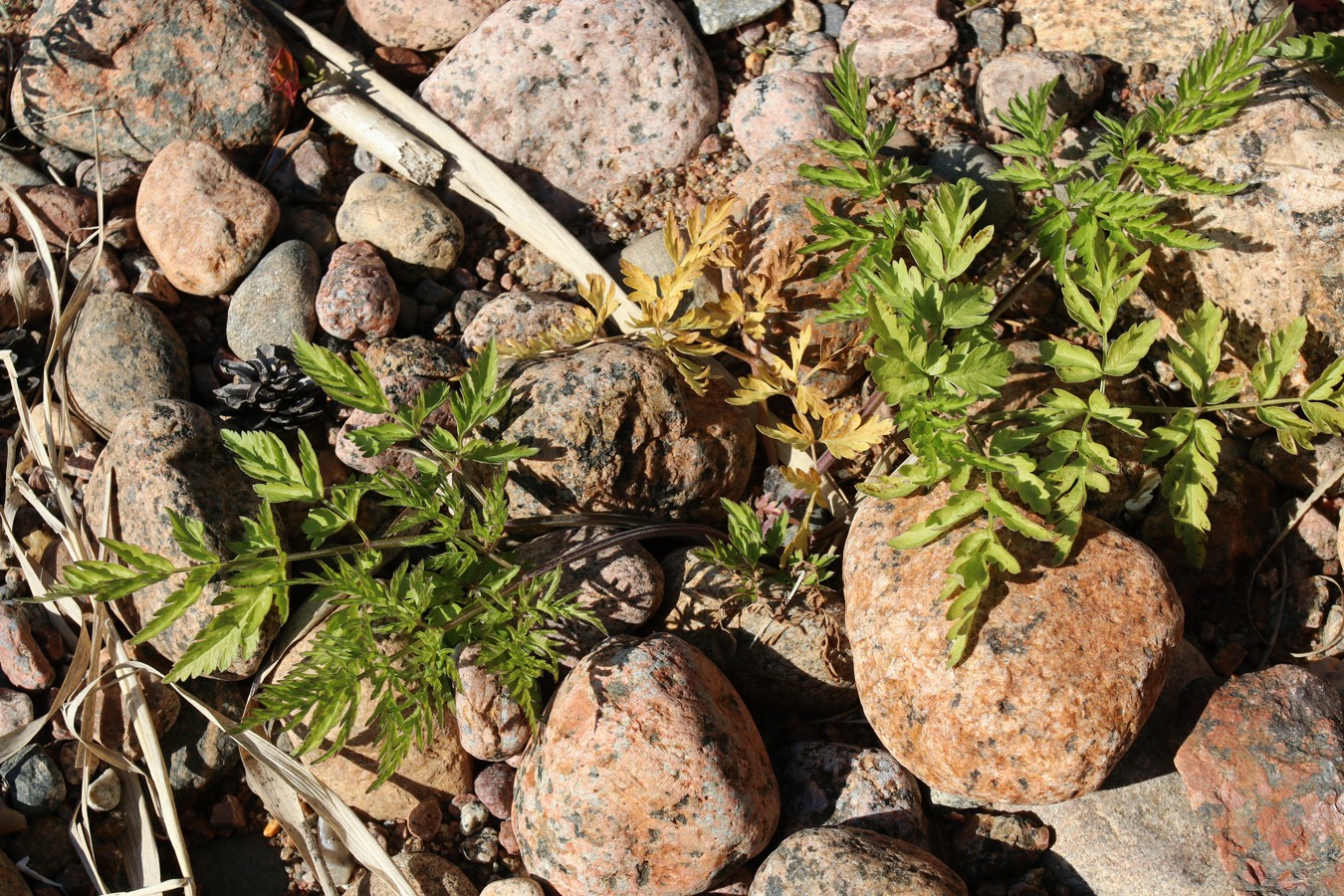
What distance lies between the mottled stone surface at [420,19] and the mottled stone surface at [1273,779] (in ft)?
15.0

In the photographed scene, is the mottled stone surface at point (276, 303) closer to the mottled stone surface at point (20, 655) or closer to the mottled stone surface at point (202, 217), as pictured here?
the mottled stone surface at point (202, 217)

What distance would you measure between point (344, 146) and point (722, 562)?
2.98 meters

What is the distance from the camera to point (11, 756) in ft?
13.3

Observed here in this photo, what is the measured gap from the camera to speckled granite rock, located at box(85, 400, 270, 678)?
13.4 feet

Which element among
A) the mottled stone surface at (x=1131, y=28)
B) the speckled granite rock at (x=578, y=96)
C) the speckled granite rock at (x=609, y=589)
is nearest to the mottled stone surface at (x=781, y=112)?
the speckled granite rock at (x=578, y=96)

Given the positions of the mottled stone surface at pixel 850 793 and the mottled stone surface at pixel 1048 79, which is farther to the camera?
the mottled stone surface at pixel 1048 79

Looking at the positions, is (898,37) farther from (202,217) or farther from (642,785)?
(642,785)

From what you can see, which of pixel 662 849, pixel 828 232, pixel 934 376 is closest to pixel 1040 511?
pixel 934 376

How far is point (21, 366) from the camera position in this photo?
4.74 m

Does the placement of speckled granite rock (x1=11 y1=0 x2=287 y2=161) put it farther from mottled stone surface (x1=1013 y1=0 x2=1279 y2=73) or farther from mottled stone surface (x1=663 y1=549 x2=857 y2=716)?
mottled stone surface (x1=1013 y1=0 x2=1279 y2=73)

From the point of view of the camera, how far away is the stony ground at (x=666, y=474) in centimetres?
354

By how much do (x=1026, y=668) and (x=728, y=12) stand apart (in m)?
3.73

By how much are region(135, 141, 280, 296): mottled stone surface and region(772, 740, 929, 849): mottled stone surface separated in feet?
10.8

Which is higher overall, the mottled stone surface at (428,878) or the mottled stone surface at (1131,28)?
the mottled stone surface at (1131,28)
